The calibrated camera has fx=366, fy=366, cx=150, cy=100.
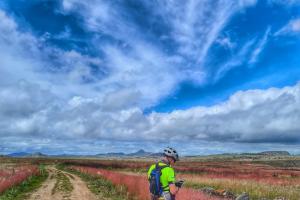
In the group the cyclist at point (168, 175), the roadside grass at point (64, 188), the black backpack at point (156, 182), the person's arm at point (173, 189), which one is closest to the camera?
the person's arm at point (173, 189)

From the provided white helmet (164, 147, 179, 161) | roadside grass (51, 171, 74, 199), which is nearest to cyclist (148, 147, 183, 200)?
white helmet (164, 147, 179, 161)

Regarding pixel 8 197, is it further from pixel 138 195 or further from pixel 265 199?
pixel 265 199

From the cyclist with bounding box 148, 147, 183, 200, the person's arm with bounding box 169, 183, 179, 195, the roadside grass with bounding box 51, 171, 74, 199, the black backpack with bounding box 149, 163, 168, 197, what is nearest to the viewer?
the person's arm with bounding box 169, 183, 179, 195

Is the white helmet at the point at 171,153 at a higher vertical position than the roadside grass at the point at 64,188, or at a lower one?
higher

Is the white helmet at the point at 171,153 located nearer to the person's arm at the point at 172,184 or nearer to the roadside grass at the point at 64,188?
the person's arm at the point at 172,184

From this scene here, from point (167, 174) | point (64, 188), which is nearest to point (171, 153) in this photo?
point (167, 174)

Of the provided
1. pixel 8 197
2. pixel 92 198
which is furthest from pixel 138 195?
pixel 8 197

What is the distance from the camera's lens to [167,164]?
25.2ft

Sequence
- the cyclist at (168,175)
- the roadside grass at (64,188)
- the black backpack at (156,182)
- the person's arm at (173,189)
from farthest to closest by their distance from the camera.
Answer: the roadside grass at (64,188) < the black backpack at (156,182) < the cyclist at (168,175) < the person's arm at (173,189)

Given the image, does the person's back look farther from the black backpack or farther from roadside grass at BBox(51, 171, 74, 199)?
roadside grass at BBox(51, 171, 74, 199)

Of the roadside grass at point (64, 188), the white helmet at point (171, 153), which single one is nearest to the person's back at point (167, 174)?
the white helmet at point (171, 153)

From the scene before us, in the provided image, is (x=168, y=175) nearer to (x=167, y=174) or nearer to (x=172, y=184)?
(x=167, y=174)

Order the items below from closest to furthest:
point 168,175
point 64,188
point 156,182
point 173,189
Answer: point 173,189 → point 168,175 → point 156,182 → point 64,188

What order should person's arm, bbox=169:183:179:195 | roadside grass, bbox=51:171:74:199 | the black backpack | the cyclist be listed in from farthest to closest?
roadside grass, bbox=51:171:74:199 → the black backpack → the cyclist → person's arm, bbox=169:183:179:195
